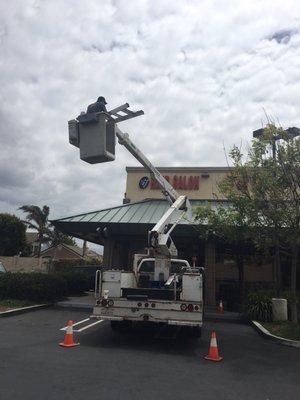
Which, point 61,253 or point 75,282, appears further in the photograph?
point 61,253

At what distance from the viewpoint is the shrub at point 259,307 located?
15.1 meters

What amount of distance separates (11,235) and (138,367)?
5320cm

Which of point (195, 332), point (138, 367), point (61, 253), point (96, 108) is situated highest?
point (96, 108)

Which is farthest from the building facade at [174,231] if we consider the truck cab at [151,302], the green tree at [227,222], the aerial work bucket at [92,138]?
the truck cab at [151,302]

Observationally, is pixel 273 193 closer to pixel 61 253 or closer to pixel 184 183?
pixel 184 183

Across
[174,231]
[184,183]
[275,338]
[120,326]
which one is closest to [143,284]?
[120,326]

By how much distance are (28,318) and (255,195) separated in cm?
817

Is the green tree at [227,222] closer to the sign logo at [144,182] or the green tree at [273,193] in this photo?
the green tree at [273,193]

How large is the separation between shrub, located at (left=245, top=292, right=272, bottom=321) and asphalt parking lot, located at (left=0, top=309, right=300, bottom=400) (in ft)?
9.78

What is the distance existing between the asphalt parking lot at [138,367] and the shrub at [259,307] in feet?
9.78

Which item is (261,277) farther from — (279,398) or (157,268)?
(279,398)

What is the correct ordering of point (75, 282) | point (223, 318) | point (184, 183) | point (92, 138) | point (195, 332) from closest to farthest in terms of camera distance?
1. point (195, 332)
2. point (92, 138)
3. point (223, 318)
4. point (75, 282)
5. point (184, 183)

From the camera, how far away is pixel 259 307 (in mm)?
15305

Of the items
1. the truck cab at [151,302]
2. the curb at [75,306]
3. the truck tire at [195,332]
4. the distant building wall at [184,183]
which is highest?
the distant building wall at [184,183]
